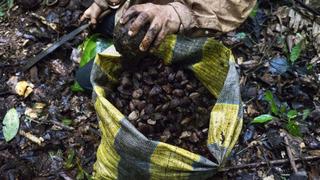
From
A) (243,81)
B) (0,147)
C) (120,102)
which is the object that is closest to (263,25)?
(243,81)

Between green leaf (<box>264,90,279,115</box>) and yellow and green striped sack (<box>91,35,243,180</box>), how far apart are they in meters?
0.49

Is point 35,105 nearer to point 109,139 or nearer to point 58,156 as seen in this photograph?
point 58,156

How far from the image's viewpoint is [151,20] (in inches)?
59.5

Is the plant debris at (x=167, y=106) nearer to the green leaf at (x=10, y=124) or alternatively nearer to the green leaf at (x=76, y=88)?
the green leaf at (x=76, y=88)

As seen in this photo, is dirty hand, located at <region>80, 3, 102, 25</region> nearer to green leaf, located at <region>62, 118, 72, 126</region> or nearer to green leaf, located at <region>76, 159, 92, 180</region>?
green leaf, located at <region>62, 118, 72, 126</region>

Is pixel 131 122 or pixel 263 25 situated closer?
pixel 131 122

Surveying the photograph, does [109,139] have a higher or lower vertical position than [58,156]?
higher

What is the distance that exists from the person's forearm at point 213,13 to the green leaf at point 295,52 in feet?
1.57

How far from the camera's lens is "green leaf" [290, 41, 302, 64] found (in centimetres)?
226

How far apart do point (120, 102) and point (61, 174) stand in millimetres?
501

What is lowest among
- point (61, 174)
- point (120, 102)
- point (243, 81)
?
point (61, 174)

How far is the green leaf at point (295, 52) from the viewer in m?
2.26

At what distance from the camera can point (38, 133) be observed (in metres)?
2.11

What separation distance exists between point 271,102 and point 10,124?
1.25 m
